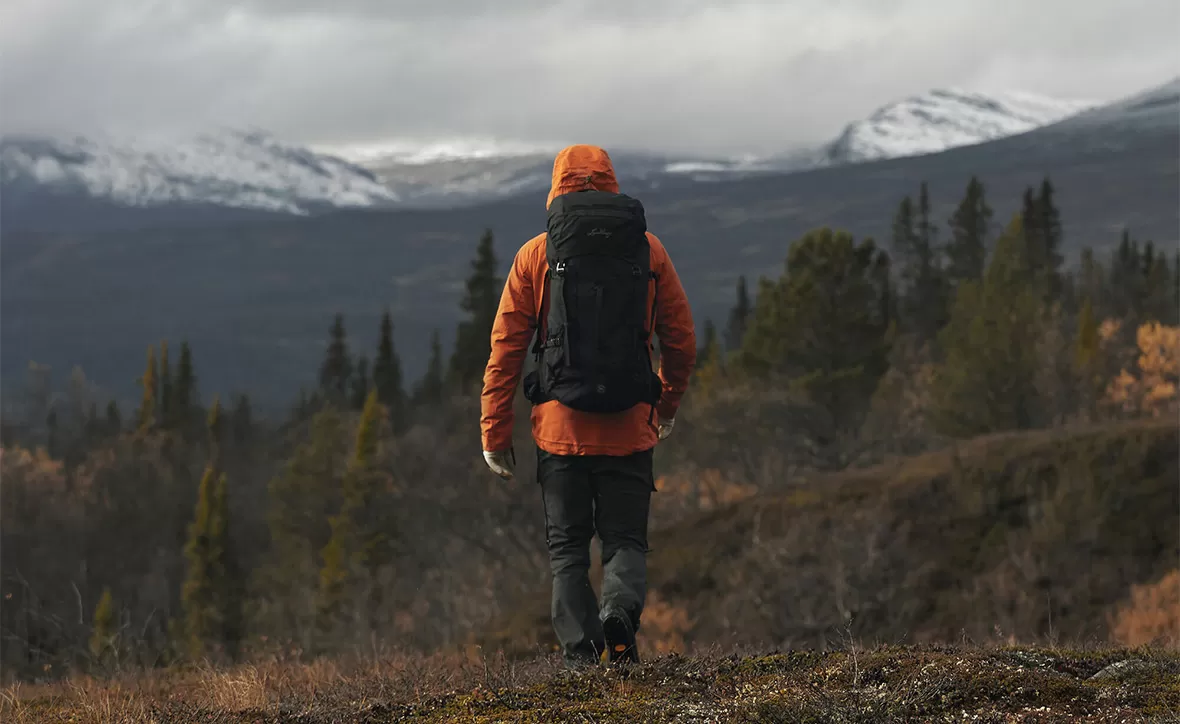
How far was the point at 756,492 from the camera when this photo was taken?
36.1 metres

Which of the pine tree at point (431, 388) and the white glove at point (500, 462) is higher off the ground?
the white glove at point (500, 462)

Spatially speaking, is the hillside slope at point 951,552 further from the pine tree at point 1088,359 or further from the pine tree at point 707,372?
the pine tree at point 1088,359

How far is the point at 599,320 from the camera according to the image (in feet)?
19.5

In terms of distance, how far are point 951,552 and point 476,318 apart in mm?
60333

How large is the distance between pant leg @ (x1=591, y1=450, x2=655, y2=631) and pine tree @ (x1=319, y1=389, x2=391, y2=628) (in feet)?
204

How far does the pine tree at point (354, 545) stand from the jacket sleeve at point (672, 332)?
62.0 meters

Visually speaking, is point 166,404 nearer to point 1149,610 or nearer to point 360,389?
point 360,389

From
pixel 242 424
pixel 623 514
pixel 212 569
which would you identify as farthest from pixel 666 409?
pixel 242 424

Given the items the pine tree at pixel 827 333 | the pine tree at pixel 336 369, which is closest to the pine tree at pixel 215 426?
the pine tree at pixel 336 369

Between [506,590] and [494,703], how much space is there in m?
45.7

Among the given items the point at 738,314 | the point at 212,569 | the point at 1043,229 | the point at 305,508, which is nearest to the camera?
the point at 305,508

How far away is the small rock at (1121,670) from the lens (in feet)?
15.0

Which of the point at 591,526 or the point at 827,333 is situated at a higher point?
the point at 591,526

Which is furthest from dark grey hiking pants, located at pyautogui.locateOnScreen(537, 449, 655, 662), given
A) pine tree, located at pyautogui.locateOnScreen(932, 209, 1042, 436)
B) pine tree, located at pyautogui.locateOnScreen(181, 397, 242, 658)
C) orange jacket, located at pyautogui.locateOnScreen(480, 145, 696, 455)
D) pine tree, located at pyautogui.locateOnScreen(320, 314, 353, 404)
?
pine tree, located at pyautogui.locateOnScreen(320, 314, 353, 404)
